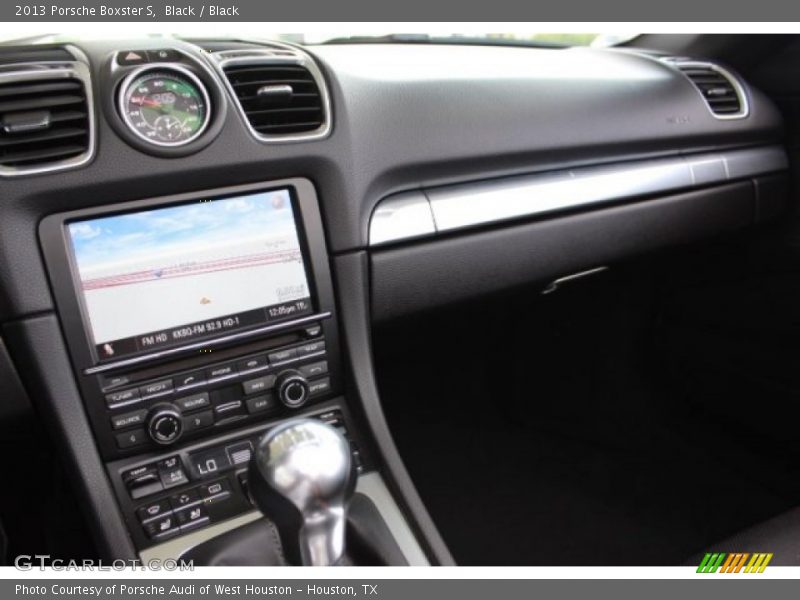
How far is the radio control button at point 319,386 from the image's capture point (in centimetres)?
111

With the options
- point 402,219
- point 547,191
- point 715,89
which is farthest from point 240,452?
point 715,89

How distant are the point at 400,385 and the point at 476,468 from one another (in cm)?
29

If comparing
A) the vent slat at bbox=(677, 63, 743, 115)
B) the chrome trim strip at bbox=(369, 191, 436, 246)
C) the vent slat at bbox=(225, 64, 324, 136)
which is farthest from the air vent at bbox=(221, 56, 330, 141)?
the vent slat at bbox=(677, 63, 743, 115)

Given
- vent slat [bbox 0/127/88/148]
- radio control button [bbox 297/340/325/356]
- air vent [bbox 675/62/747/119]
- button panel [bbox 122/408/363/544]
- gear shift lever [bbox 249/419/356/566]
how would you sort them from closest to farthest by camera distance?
gear shift lever [bbox 249/419/356/566] → vent slat [bbox 0/127/88/148] → button panel [bbox 122/408/363/544] → radio control button [bbox 297/340/325/356] → air vent [bbox 675/62/747/119]

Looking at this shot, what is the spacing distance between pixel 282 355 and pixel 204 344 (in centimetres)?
12

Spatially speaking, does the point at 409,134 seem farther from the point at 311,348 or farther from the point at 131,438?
the point at 131,438

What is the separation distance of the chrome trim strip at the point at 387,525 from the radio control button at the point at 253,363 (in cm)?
20

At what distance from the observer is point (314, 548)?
813mm

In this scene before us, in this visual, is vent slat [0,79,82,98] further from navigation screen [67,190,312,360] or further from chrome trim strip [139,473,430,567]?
chrome trim strip [139,473,430,567]

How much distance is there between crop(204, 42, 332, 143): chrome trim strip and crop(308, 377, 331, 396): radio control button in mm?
360

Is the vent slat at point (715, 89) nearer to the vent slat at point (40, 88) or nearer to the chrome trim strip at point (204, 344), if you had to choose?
the chrome trim strip at point (204, 344)

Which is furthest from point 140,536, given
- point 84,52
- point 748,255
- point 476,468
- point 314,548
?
point 748,255

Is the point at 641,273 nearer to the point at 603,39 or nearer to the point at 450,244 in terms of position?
the point at 603,39

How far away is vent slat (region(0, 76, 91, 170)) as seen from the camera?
0.88 m
